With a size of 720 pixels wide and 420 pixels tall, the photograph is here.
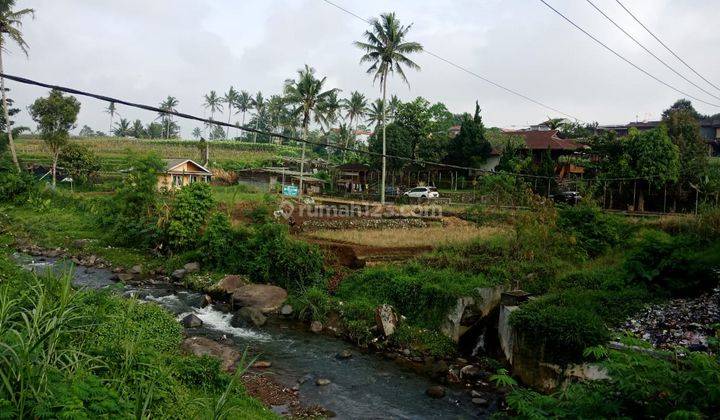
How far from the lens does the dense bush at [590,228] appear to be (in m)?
23.2

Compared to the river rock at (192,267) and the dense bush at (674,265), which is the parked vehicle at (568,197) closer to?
the dense bush at (674,265)

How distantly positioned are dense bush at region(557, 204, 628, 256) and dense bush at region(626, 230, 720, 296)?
205 inches

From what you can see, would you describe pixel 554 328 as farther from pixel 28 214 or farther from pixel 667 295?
pixel 28 214

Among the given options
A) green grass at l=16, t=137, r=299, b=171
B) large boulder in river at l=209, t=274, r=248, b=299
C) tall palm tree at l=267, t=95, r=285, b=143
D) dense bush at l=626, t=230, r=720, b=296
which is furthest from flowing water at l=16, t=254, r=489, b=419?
tall palm tree at l=267, t=95, r=285, b=143

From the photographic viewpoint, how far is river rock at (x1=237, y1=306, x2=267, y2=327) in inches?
707

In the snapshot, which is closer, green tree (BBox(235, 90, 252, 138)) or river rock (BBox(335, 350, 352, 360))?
river rock (BBox(335, 350, 352, 360))

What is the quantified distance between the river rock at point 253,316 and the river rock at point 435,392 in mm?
Result: 7345

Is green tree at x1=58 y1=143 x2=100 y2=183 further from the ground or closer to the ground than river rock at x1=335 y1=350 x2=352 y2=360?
further from the ground

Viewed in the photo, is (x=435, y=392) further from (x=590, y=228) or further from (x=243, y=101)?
(x=243, y=101)

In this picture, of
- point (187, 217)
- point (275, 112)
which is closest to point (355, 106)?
point (275, 112)


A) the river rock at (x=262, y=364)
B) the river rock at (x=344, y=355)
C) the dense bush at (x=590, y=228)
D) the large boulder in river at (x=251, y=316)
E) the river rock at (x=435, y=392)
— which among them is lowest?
the river rock at (x=435, y=392)

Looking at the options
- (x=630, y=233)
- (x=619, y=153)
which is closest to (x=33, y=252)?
(x=630, y=233)

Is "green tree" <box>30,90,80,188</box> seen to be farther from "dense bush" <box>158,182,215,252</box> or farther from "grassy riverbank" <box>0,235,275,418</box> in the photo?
"grassy riverbank" <box>0,235,275,418</box>

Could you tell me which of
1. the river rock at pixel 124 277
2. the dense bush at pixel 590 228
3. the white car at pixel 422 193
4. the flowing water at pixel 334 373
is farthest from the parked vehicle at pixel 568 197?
the river rock at pixel 124 277
